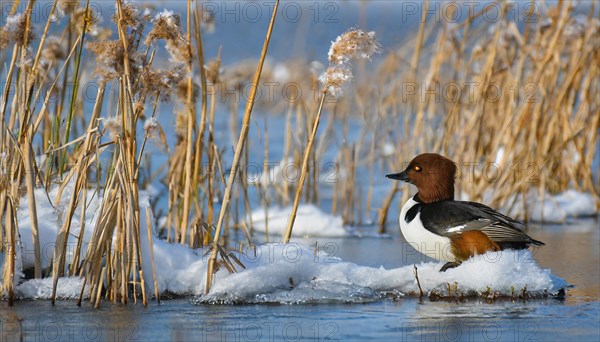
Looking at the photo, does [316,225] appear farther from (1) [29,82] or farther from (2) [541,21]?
(1) [29,82]

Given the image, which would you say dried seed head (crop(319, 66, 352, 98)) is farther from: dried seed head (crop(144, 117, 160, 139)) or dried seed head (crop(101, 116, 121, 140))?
dried seed head (crop(101, 116, 121, 140))

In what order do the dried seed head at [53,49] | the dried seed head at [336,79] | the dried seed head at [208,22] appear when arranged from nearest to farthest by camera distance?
the dried seed head at [336,79]
the dried seed head at [208,22]
the dried seed head at [53,49]

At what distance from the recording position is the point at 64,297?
4.32 meters

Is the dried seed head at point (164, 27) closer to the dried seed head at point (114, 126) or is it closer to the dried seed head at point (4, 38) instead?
the dried seed head at point (114, 126)

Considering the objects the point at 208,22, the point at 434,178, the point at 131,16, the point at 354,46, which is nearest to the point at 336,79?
the point at 354,46

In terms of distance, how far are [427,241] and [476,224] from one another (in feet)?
0.89

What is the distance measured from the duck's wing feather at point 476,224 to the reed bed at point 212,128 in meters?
0.79

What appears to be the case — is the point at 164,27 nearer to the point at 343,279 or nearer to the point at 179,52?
the point at 179,52

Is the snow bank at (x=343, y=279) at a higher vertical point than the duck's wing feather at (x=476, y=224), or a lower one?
lower

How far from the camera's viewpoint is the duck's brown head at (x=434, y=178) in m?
5.39

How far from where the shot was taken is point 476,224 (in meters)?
4.94

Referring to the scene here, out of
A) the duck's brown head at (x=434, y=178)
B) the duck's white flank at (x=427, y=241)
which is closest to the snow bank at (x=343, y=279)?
the duck's white flank at (x=427, y=241)

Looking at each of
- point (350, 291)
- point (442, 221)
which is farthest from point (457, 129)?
point (350, 291)

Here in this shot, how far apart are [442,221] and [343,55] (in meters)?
1.26
